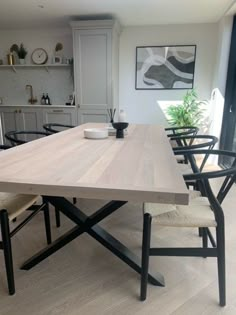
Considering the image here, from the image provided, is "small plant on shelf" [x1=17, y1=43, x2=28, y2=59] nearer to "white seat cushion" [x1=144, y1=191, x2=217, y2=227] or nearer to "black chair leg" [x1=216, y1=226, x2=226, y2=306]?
"white seat cushion" [x1=144, y1=191, x2=217, y2=227]

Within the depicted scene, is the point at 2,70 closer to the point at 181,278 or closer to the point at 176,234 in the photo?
the point at 176,234

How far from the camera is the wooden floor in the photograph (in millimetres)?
1276

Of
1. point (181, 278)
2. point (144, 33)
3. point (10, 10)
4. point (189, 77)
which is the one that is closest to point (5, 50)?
point (10, 10)

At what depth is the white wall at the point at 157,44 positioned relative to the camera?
13.7ft

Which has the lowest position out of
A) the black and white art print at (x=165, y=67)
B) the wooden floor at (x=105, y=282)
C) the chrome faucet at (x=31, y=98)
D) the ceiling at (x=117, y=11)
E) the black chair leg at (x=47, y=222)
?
the wooden floor at (x=105, y=282)

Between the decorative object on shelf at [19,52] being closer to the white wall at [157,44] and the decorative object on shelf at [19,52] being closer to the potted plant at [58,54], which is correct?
the potted plant at [58,54]

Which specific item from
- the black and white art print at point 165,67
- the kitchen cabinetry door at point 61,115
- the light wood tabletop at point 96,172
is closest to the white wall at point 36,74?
the kitchen cabinetry door at point 61,115

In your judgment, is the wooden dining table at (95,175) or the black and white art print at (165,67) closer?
the wooden dining table at (95,175)

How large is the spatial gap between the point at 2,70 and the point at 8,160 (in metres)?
4.19

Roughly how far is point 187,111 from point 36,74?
2983 millimetres

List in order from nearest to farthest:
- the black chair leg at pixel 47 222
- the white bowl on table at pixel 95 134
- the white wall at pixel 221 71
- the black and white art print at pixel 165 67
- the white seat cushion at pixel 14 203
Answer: the white seat cushion at pixel 14 203 < the black chair leg at pixel 47 222 < the white bowl on table at pixel 95 134 < the white wall at pixel 221 71 < the black and white art print at pixel 165 67

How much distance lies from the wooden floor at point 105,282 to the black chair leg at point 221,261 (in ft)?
0.22

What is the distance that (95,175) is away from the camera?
106 cm

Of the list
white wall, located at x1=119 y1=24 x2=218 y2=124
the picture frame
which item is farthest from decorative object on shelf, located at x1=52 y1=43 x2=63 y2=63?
white wall, located at x1=119 y1=24 x2=218 y2=124
